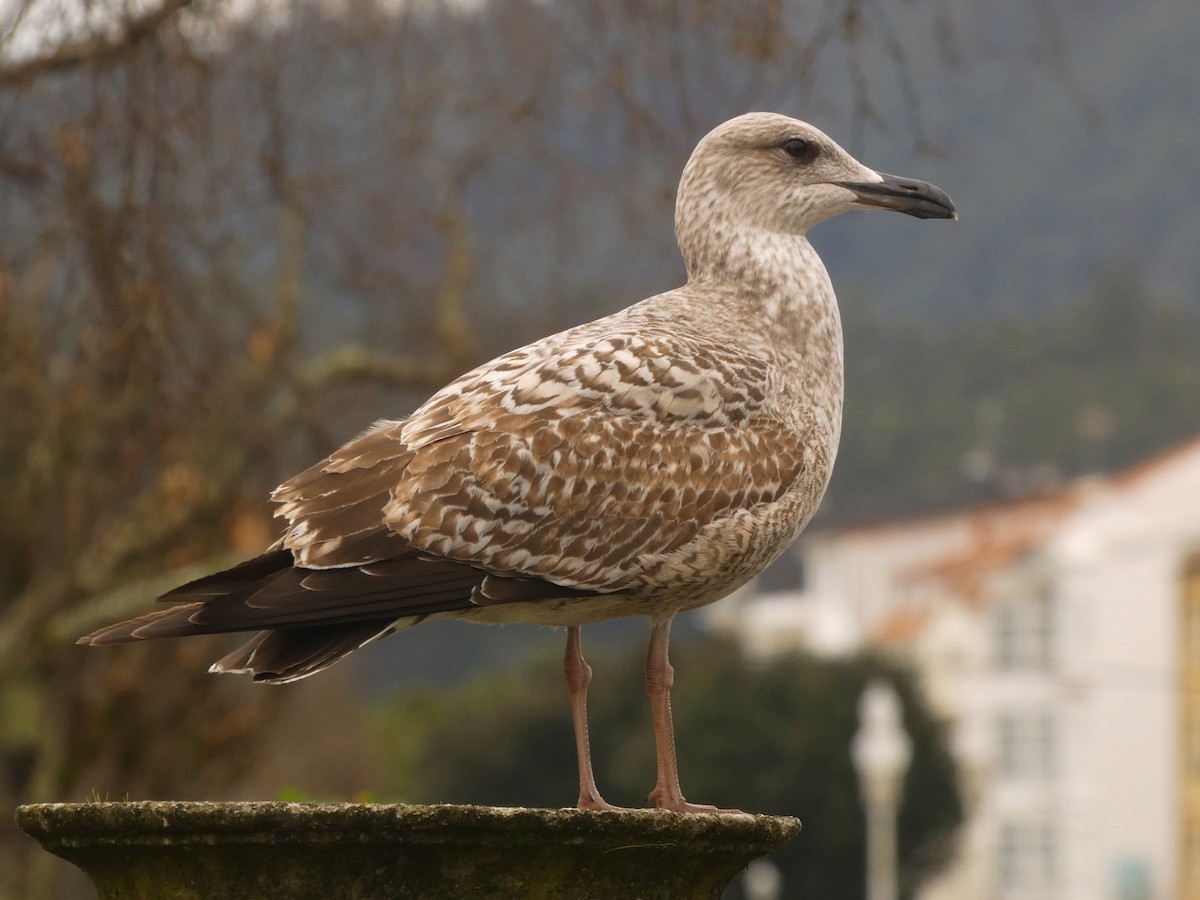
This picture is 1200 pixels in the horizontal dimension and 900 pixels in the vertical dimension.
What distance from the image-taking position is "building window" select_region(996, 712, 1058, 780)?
73.5 metres

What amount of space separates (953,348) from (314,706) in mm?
93616

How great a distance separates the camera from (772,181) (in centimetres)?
565

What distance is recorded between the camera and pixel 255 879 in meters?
3.97

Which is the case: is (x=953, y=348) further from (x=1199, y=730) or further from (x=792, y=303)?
(x=792, y=303)

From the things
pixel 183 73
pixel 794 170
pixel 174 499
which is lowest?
pixel 174 499

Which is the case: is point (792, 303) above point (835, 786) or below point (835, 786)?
above

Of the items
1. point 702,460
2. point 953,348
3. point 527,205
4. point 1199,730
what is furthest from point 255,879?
point 953,348

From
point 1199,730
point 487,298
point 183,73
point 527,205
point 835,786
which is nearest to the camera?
point 183,73

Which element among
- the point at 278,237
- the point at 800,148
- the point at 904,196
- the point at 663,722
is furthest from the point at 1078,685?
the point at 663,722

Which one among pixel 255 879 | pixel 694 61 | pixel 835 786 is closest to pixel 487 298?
pixel 694 61

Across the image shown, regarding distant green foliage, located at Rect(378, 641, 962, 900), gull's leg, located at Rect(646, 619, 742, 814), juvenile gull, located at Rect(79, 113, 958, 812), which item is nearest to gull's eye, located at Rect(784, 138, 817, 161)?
juvenile gull, located at Rect(79, 113, 958, 812)

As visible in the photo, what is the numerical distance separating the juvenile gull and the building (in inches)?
2262

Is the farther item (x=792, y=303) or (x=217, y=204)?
(x=217, y=204)

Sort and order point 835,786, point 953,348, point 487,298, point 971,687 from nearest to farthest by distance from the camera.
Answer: point 487,298, point 835,786, point 971,687, point 953,348
